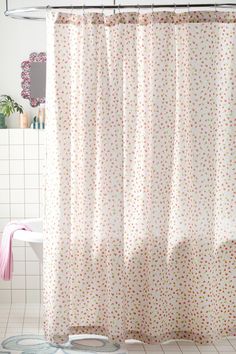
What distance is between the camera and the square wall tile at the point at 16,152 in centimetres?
606

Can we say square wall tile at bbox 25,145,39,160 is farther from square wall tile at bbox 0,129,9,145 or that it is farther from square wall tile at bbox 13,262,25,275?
square wall tile at bbox 13,262,25,275

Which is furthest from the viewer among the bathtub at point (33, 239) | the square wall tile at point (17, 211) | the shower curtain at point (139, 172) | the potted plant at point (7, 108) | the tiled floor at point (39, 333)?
the square wall tile at point (17, 211)

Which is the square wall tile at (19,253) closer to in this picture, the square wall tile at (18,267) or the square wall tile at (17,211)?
the square wall tile at (18,267)

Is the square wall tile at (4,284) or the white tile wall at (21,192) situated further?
the square wall tile at (4,284)

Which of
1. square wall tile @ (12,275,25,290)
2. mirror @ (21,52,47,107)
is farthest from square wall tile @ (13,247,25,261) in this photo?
mirror @ (21,52,47,107)

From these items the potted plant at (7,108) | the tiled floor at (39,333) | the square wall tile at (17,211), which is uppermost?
the potted plant at (7,108)

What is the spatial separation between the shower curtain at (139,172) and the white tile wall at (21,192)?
4.35 ft

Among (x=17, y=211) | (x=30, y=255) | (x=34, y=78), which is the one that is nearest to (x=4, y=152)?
(x=17, y=211)

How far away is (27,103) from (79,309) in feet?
6.66

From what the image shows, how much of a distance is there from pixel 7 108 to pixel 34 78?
0.34 metres

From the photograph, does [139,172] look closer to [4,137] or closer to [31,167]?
[31,167]

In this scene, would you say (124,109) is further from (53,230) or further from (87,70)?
(53,230)

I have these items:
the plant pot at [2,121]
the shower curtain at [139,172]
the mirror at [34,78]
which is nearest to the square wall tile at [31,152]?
the plant pot at [2,121]

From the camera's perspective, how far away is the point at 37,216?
6.12m
